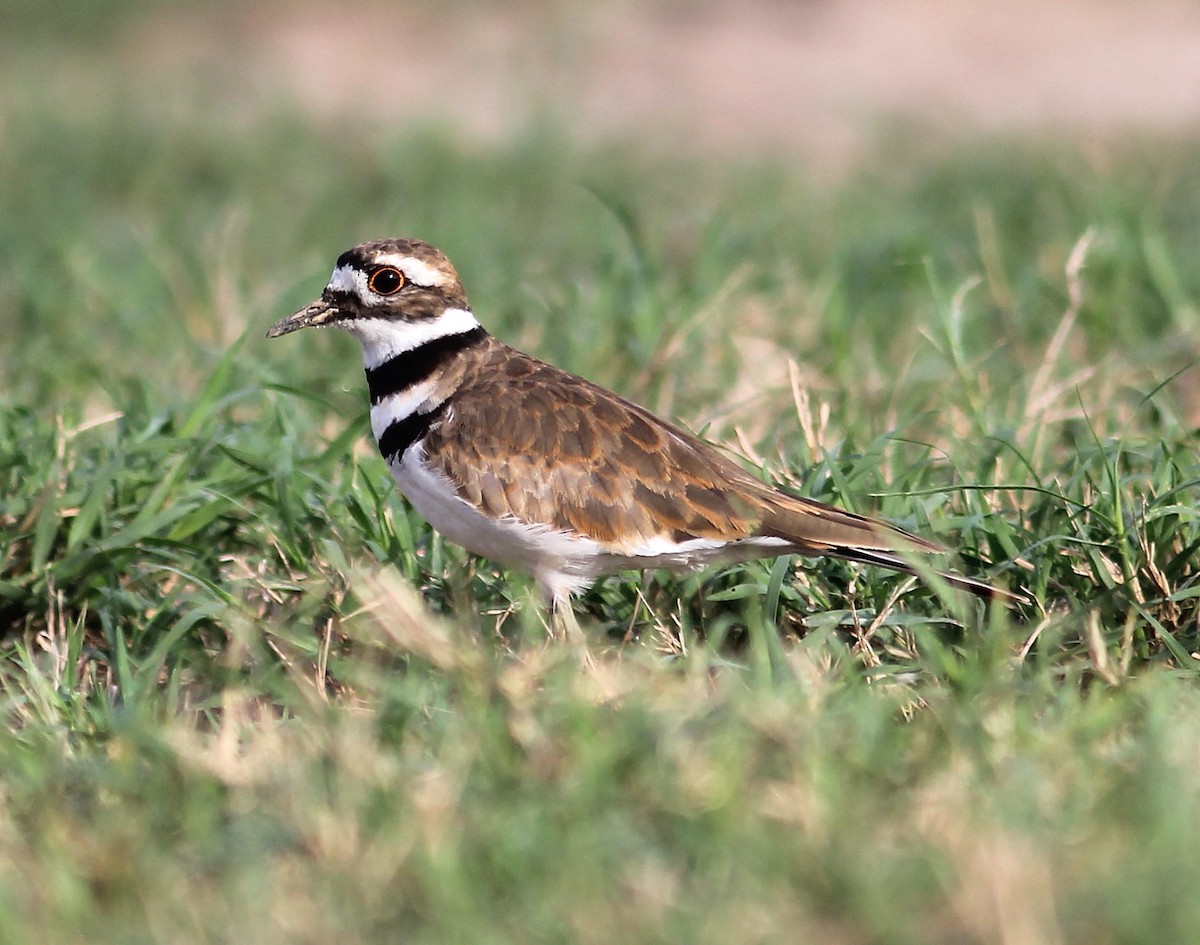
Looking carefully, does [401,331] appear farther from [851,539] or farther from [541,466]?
[851,539]

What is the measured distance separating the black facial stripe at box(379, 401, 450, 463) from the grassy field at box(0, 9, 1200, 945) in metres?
0.30

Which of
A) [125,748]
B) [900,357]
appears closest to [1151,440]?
[900,357]

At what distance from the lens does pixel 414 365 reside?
4.54m

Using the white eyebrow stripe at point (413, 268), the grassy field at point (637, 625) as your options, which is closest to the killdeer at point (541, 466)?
the white eyebrow stripe at point (413, 268)

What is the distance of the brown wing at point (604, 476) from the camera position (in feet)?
13.6

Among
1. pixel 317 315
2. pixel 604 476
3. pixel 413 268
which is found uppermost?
pixel 413 268

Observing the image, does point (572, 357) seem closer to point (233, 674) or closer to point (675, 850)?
point (233, 674)

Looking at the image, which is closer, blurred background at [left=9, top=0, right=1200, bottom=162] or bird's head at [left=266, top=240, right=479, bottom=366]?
bird's head at [left=266, top=240, right=479, bottom=366]

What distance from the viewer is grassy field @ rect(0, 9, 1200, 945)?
2855 mm

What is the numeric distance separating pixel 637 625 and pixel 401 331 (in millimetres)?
957

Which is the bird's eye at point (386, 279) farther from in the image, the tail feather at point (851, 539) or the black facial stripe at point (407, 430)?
the tail feather at point (851, 539)

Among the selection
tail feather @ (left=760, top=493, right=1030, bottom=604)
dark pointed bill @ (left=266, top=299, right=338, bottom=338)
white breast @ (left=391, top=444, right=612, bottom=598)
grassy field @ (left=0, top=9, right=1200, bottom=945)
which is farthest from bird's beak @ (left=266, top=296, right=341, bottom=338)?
tail feather @ (left=760, top=493, right=1030, bottom=604)

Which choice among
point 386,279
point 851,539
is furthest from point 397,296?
point 851,539

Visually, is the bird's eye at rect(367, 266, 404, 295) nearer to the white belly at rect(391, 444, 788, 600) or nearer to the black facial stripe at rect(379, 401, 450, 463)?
the black facial stripe at rect(379, 401, 450, 463)
